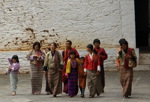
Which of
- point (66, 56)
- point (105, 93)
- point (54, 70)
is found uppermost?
point (66, 56)

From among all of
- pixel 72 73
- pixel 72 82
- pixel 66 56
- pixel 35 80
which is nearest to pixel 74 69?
pixel 72 73

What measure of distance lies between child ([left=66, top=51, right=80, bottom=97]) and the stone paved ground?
A: 19 centimetres

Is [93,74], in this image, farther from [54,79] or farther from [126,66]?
[54,79]

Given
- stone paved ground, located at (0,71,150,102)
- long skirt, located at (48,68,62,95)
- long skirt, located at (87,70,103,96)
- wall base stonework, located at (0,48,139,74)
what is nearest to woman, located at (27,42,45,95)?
stone paved ground, located at (0,71,150,102)

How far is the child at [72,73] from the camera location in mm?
10922

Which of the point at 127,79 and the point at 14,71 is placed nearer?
the point at 127,79

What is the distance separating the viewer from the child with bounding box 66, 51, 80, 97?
1092 cm

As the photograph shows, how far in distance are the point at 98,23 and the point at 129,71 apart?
19.4ft

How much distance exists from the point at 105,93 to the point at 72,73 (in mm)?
1175

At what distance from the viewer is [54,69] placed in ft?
36.6

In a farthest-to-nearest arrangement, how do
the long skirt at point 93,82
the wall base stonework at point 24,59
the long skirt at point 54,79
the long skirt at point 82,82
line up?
the wall base stonework at point 24,59 → the long skirt at point 54,79 → the long skirt at point 82,82 → the long skirt at point 93,82

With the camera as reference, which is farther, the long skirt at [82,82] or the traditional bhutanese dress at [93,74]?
the long skirt at [82,82]

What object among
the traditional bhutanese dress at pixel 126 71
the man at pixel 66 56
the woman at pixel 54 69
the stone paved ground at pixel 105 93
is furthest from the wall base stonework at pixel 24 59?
the traditional bhutanese dress at pixel 126 71

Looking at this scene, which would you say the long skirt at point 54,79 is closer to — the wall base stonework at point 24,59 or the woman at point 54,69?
the woman at point 54,69
